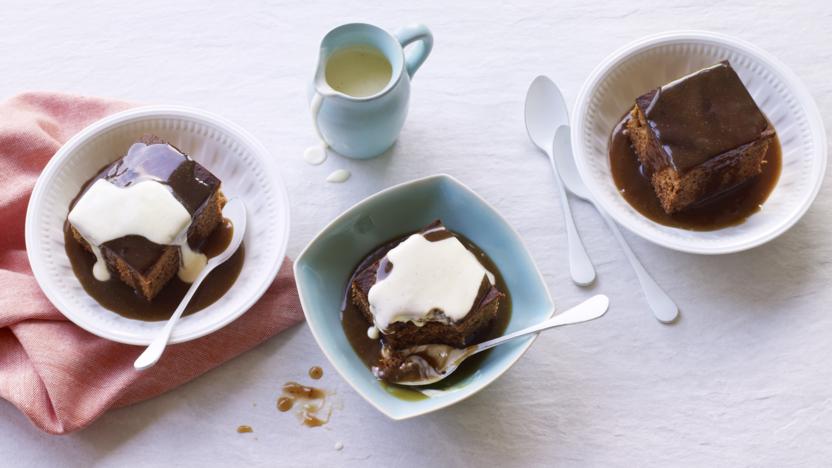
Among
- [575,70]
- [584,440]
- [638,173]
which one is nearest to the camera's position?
[584,440]

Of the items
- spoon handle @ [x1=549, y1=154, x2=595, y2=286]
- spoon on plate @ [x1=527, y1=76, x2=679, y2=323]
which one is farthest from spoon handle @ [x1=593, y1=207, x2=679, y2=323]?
spoon handle @ [x1=549, y1=154, x2=595, y2=286]

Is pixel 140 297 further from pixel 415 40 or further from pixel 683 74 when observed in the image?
pixel 683 74

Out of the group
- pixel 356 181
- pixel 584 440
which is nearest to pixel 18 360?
pixel 356 181

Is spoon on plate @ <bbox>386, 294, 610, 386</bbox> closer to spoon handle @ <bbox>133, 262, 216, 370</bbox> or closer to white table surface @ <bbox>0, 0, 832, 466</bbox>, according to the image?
white table surface @ <bbox>0, 0, 832, 466</bbox>

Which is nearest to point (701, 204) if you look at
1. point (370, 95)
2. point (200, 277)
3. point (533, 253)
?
point (533, 253)

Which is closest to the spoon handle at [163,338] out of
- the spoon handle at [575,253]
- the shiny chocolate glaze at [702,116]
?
the spoon handle at [575,253]

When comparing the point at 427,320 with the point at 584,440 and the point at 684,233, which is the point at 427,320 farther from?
the point at 684,233
